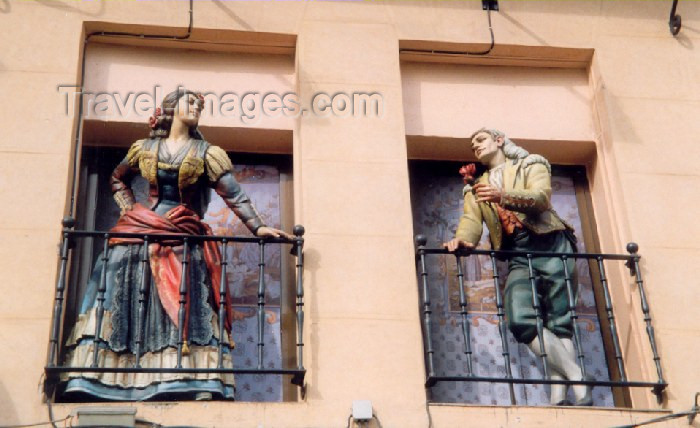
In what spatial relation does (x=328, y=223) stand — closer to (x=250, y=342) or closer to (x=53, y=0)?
(x=250, y=342)

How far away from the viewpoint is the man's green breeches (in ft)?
26.1

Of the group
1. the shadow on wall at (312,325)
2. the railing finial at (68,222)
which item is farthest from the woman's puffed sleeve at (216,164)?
the railing finial at (68,222)

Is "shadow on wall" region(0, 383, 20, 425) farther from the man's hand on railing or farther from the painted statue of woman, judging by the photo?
the man's hand on railing

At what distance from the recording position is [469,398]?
8078 mm

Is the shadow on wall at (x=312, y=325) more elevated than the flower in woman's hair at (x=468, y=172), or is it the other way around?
the flower in woman's hair at (x=468, y=172)

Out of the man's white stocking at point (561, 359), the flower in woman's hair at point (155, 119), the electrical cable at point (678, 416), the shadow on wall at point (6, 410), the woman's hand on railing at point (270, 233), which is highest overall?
the flower in woman's hair at point (155, 119)

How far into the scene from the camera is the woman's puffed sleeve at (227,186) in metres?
8.08

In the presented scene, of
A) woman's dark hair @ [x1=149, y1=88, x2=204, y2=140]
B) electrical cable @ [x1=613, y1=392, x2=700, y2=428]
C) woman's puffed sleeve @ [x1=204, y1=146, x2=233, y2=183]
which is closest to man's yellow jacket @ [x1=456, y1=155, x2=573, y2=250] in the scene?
electrical cable @ [x1=613, y1=392, x2=700, y2=428]

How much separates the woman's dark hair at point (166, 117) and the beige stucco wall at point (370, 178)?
516mm

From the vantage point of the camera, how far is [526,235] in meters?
8.23

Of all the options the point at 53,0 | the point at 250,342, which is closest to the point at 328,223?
the point at 250,342

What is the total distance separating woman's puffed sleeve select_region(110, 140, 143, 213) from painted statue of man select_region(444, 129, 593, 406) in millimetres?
2004

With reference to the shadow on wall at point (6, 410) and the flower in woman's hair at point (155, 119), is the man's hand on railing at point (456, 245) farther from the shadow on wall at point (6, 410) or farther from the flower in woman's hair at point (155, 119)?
the shadow on wall at point (6, 410)

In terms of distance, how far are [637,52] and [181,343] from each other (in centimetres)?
387
